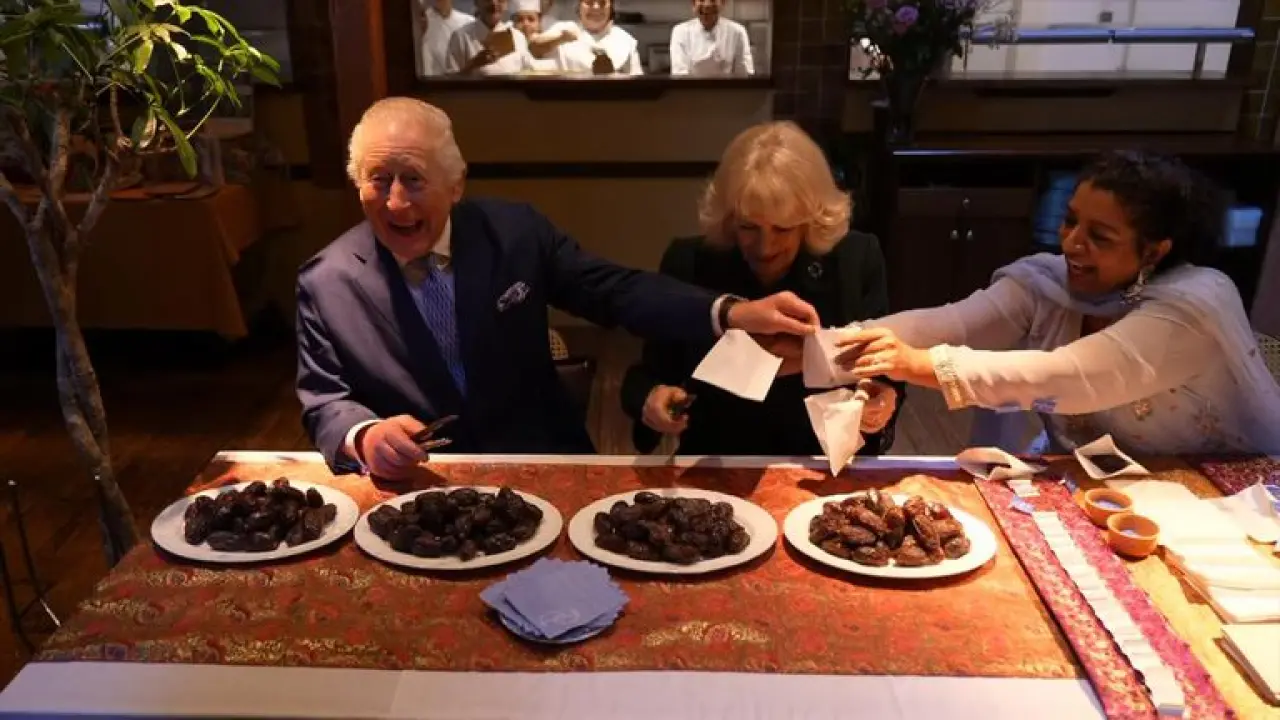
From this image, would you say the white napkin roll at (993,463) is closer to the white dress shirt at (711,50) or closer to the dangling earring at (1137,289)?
the dangling earring at (1137,289)

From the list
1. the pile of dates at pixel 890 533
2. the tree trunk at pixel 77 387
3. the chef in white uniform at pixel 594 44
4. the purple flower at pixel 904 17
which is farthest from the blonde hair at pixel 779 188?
the chef in white uniform at pixel 594 44

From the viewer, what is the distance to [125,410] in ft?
13.3

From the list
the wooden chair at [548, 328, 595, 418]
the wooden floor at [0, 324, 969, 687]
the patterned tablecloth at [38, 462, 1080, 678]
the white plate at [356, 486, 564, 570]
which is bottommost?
the wooden floor at [0, 324, 969, 687]

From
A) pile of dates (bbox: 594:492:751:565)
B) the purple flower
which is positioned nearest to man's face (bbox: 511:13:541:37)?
the purple flower

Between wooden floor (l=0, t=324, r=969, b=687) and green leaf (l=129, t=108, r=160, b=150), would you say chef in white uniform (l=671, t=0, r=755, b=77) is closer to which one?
wooden floor (l=0, t=324, r=969, b=687)

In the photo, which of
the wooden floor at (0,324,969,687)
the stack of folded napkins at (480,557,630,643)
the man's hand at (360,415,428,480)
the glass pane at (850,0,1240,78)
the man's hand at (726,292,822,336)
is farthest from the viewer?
the glass pane at (850,0,1240,78)

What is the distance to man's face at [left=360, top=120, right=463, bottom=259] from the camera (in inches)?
73.4

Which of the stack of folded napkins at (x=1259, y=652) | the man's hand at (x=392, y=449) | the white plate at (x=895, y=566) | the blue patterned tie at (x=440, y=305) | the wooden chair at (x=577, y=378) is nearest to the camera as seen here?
the stack of folded napkins at (x=1259, y=652)

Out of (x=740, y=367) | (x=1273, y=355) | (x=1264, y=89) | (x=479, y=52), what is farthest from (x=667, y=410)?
(x=1264, y=89)

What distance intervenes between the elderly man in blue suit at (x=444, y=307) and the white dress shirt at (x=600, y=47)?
2.54 m

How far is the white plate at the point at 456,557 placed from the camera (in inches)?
56.2

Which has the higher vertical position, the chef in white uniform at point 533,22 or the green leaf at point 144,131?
the chef in white uniform at point 533,22

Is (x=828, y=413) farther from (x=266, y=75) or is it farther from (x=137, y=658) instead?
(x=266, y=75)

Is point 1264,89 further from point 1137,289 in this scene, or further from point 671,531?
point 671,531
